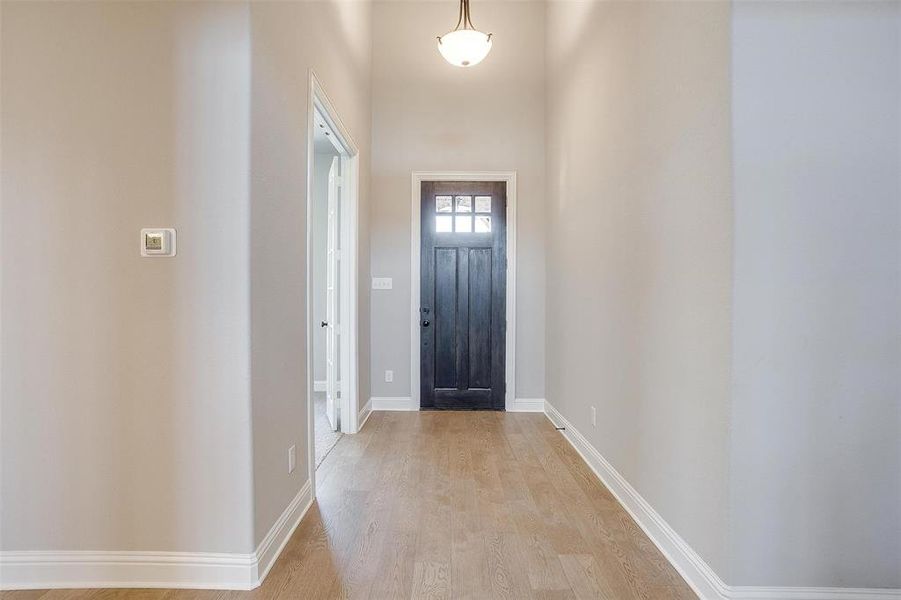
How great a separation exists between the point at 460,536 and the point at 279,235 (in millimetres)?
1587

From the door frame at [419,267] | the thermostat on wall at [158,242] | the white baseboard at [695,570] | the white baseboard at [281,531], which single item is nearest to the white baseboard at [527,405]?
the door frame at [419,267]

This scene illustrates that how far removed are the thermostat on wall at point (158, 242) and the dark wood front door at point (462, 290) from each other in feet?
9.39

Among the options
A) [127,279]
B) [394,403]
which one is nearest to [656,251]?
[127,279]

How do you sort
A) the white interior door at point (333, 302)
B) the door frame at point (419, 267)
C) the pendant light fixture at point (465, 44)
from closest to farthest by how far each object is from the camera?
1. the pendant light fixture at point (465, 44)
2. the white interior door at point (333, 302)
3. the door frame at point (419, 267)

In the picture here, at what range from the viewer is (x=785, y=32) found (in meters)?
1.52

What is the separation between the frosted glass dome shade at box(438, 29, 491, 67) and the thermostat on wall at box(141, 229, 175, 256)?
265cm

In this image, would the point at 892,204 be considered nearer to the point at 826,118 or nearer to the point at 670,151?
the point at 826,118

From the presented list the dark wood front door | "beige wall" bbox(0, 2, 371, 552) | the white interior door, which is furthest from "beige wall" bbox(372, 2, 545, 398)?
"beige wall" bbox(0, 2, 371, 552)

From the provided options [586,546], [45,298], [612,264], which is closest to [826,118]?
[612,264]

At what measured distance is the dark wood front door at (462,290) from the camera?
4.47 m

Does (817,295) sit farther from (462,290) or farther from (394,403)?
(394,403)

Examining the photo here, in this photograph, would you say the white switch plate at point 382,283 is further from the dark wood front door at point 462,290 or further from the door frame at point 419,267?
the dark wood front door at point 462,290

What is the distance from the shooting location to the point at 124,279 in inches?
67.7

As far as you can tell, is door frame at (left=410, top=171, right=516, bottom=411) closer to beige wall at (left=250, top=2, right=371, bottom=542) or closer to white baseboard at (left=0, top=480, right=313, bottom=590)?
beige wall at (left=250, top=2, right=371, bottom=542)
